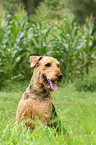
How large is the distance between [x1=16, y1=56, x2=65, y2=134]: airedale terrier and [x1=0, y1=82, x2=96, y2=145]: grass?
0.52ft

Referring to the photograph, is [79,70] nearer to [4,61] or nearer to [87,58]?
[87,58]

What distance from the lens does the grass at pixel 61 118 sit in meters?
2.00

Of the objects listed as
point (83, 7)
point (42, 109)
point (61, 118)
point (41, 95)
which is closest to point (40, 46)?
point (41, 95)

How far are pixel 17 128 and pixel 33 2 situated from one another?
14598 mm

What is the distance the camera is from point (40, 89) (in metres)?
2.89

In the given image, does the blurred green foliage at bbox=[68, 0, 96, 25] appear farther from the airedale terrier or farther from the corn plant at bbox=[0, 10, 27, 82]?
the airedale terrier

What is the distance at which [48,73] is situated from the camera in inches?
109

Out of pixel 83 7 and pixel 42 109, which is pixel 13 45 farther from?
pixel 83 7

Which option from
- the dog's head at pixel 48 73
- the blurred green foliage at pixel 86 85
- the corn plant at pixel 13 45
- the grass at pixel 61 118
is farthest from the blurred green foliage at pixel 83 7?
the dog's head at pixel 48 73

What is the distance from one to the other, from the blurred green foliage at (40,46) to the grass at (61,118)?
74cm

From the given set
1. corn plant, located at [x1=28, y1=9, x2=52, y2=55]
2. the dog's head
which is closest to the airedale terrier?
the dog's head

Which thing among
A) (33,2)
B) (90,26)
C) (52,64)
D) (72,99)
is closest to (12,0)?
(33,2)

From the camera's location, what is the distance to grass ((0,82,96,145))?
6.57 feet

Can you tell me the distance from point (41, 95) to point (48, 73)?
32 centimetres
